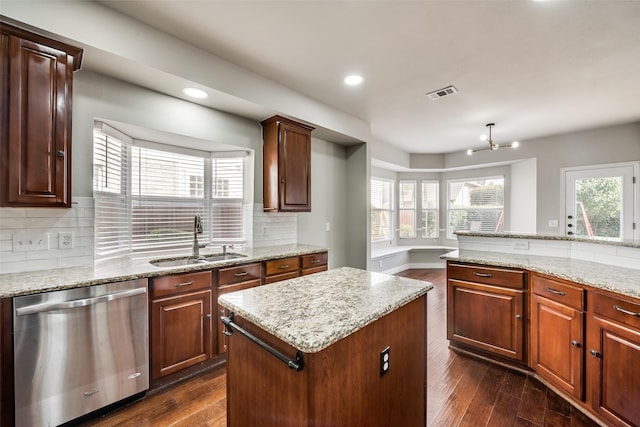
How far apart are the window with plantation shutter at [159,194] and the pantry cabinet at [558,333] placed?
2.91 m

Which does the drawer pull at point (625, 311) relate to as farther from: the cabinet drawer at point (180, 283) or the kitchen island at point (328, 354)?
the cabinet drawer at point (180, 283)

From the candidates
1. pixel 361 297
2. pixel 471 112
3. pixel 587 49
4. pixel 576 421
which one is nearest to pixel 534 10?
pixel 587 49

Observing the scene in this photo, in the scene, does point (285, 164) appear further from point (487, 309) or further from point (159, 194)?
point (487, 309)

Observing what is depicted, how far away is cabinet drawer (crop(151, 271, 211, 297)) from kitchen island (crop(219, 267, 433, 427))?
0.97 m

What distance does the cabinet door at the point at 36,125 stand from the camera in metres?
1.58

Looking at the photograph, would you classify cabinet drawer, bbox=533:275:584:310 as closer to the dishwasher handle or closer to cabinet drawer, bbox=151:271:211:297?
cabinet drawer, bbox=151:271:211:297


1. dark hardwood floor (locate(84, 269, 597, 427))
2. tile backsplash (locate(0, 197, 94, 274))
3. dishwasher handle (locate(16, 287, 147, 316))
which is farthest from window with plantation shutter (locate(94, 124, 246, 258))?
dark hardwood floor (locate(84, 269, 597, 427))

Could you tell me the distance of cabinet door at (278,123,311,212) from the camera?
312 cm

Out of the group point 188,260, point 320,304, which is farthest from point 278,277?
point 320,304

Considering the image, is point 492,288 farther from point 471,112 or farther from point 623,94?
point 623,94

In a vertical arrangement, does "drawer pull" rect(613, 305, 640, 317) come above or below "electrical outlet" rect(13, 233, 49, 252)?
below

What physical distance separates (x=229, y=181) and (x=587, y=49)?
3574mm

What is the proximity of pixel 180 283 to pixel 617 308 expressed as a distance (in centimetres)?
285

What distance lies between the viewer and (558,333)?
1.96 m
